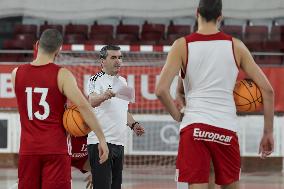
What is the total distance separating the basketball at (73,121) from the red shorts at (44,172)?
0.22 meters

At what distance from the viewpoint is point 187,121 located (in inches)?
214

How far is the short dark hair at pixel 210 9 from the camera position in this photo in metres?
5.30

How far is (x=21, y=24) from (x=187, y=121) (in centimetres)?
1543

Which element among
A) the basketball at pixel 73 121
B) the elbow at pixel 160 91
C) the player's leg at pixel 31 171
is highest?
the elbow at pixel 160 91

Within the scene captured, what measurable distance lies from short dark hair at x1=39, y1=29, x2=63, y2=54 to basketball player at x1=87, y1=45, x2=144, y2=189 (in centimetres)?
147

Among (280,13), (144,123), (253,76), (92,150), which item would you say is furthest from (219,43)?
(280,13)

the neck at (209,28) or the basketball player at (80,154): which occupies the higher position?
the neck at (209,28)

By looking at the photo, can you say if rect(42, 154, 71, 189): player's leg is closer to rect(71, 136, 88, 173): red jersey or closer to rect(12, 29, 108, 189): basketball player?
rect(12, 29, 108, 189): basketball player

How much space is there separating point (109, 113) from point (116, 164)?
1.66 feet

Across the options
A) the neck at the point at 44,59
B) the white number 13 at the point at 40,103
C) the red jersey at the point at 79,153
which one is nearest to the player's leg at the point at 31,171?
the white number 13 at the point at 40,103

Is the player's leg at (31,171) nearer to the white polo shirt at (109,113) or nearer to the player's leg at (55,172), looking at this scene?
the player's leg at (55,172)

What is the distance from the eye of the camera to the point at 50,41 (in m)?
5.83

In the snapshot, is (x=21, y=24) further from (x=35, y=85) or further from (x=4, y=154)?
(x=35, y=85)

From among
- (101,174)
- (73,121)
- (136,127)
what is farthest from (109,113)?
(73,121)
